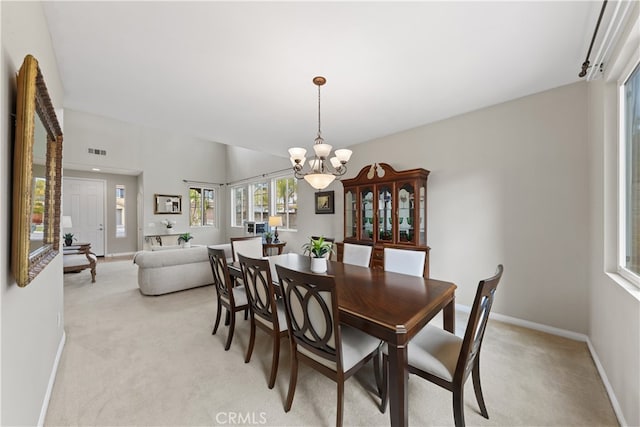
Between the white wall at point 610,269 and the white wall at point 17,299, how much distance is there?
2.99 metres

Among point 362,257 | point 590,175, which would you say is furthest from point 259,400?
point 590,175

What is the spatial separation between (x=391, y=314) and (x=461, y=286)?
2381 mm

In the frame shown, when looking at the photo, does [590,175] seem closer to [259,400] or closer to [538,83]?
[538,83]

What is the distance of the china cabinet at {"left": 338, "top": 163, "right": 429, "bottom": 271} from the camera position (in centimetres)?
341

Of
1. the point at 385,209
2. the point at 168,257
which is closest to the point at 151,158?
the point at 168,257

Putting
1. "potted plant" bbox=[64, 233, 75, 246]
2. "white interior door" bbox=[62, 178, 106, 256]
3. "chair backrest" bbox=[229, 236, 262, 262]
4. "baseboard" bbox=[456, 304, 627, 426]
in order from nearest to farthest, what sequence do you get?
"baseboard" bbox=[456, 304, 627, 426] < "chair backrest" bbox=[229, 236, 262, 262] < "potted plant" bbox=[64, 233, 75, 246] < "white interior door" bbox=[62, 178, 106, 256]

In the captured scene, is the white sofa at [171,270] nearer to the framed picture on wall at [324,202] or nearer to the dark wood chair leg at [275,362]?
the framed picture on wall at [324,202]

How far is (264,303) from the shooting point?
191 centimetres

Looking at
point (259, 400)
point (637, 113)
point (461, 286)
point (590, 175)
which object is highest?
point (637, 113)

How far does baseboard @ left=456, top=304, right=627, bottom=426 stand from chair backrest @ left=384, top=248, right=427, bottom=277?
1347 millimetres

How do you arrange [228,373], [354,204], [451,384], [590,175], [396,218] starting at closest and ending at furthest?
1. [451,384]
2. [228,373]
3. [590,175]
4. [396,218]
5. [354,204]

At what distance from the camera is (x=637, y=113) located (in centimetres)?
162

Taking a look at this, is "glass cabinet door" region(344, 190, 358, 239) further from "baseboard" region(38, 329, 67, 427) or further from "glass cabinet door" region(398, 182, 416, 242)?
"baseboard" region(38, 329, 67, 427)

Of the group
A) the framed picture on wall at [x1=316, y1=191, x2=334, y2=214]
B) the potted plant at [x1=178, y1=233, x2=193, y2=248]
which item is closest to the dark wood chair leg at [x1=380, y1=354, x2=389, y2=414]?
the framed picture on wall at [x1=316, y1=191, x2=334, y2=214]
